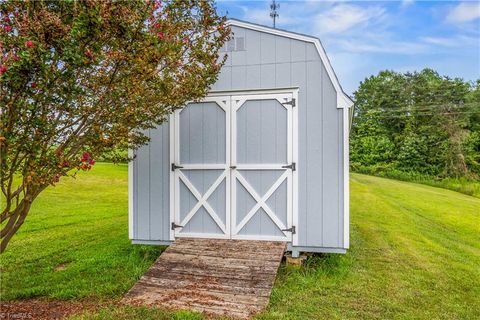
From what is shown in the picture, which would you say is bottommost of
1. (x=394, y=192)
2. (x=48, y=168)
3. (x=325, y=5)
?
(x=394, y=192)

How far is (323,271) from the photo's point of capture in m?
4.57

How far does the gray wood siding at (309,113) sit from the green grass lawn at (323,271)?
0.66 m

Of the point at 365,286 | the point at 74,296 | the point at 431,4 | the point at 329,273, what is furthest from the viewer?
the point at 431,4

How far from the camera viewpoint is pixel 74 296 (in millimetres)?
3820

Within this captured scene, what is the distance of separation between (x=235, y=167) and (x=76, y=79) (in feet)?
8.21

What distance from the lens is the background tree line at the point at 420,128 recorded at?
25.5 metres

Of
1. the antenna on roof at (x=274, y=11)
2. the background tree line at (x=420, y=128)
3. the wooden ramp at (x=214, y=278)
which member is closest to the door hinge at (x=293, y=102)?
the wooden ramp at (x=214, y=278)

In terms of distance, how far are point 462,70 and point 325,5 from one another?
3071cm

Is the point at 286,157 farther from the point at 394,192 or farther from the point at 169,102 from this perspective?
the point at 394,192

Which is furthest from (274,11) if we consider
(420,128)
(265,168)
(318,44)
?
(420,128)

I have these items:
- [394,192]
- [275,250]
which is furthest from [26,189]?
[394,192]

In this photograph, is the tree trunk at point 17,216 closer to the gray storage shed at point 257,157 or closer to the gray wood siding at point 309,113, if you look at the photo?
the gray storage shed at point 257,157

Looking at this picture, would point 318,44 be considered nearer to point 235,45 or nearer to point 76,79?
point 235,45

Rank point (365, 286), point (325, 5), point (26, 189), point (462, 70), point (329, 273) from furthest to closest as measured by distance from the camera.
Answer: point (462, 70) < point (325, 5) < point (329, 273) < point (365, 286) < point (26, 189)
